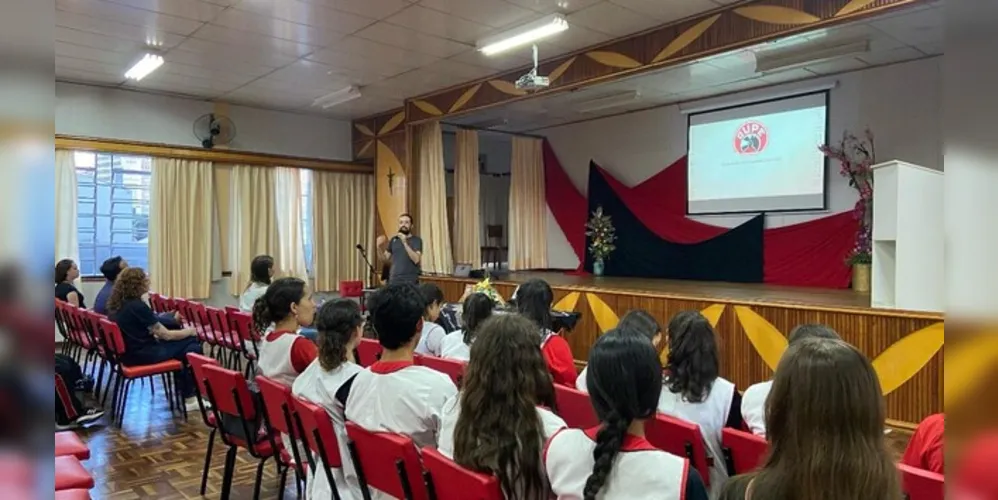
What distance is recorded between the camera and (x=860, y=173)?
6492 mm

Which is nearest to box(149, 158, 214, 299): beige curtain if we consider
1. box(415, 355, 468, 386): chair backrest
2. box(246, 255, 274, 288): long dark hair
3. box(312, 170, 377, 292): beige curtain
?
box(312, 170, 377, 292): beige curtain

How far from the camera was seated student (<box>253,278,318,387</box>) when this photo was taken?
286cm

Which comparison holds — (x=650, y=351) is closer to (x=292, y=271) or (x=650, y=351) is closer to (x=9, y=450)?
(x=9, y=450)

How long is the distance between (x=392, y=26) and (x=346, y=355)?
11.7 feet

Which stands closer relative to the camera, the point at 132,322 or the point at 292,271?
the point at 132,322

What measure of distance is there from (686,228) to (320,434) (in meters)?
6.78

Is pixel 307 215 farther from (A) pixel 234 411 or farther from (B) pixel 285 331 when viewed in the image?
(A) pixel 234 411

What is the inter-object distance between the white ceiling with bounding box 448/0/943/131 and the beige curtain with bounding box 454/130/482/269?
0.35 m

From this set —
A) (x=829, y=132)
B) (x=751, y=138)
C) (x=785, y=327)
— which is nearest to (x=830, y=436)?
(x=785, y=327)

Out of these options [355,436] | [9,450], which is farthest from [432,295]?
[9,450]

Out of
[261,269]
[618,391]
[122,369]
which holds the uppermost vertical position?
[261,269]

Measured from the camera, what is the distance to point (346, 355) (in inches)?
97.6

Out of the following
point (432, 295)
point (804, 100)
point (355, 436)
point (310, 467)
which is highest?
point (804, 100)

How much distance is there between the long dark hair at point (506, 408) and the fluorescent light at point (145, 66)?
18.5 ft
